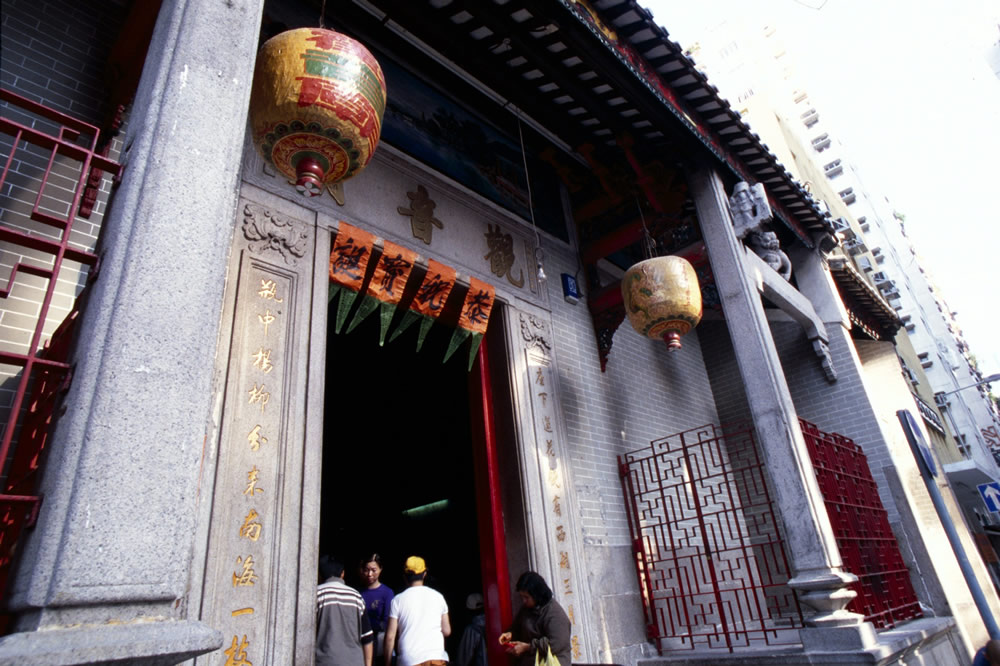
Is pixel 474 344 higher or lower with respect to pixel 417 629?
higher

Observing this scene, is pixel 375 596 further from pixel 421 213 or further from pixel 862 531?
pixel 862 531

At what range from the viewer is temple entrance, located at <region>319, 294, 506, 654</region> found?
775 centimetres

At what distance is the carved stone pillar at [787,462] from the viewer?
4781 mm

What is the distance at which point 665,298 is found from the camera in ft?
19.4

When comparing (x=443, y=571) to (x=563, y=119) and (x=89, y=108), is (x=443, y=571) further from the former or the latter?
(x=89, y=108)

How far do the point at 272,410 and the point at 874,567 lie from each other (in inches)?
264

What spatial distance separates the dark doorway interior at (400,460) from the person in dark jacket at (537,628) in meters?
2.84

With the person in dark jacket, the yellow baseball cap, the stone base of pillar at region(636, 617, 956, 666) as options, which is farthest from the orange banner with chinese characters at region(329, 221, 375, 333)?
the stone base of pillar at region(636, 617, 956, 666)

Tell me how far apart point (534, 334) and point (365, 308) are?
2.02 metres

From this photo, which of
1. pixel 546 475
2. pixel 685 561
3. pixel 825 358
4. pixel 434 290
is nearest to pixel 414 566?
pixel 546 475

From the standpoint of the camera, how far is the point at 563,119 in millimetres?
6559

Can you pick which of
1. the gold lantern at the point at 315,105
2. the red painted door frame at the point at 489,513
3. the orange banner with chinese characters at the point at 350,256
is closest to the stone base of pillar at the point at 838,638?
the red painted door frame at the point at 489,513

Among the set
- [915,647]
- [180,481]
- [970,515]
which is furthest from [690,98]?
[970,515]

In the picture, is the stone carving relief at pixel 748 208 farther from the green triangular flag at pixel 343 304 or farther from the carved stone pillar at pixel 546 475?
the green triangular flag at pixel 343 304
